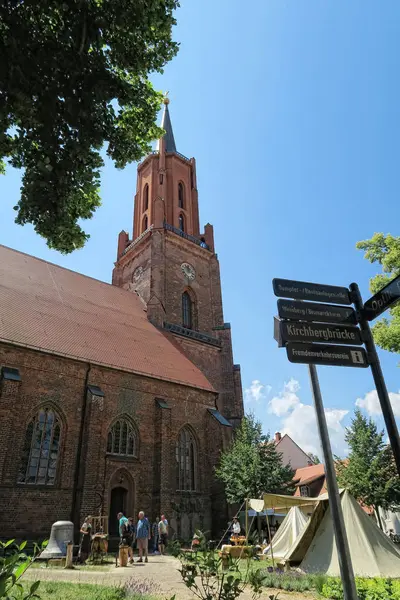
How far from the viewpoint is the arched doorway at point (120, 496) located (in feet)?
55.1

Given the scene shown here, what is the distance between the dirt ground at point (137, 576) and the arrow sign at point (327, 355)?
5419 mm

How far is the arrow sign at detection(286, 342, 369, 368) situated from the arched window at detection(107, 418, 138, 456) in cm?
1501

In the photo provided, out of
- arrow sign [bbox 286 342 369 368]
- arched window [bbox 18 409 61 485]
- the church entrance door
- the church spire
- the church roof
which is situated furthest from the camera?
the church spire

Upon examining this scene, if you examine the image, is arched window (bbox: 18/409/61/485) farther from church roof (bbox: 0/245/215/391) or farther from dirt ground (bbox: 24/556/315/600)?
dirt ground (bbox: 24/556/315/600)

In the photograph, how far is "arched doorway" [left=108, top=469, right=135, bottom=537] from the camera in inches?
661

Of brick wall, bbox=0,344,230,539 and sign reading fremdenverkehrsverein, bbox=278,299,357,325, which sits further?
brick wall, bbox=0,344,230,539

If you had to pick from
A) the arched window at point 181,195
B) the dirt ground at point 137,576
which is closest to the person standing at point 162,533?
the dirt ground at point 137,576

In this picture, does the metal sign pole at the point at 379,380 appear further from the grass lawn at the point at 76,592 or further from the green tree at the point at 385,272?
the green tree at the point at 385,272

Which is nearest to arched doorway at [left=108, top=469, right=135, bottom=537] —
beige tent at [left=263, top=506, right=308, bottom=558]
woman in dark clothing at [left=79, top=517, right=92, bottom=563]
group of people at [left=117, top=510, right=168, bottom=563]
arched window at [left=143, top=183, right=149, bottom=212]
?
group of people at [left=117, top=510, right=168, bottom=563]

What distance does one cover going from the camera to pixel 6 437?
1420cm

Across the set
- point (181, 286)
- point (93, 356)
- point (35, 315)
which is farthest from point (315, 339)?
point (181, 286)

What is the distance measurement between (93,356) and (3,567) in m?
16.1

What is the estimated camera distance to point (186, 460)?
66.1 feet

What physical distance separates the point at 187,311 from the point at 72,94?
73.3 feet
